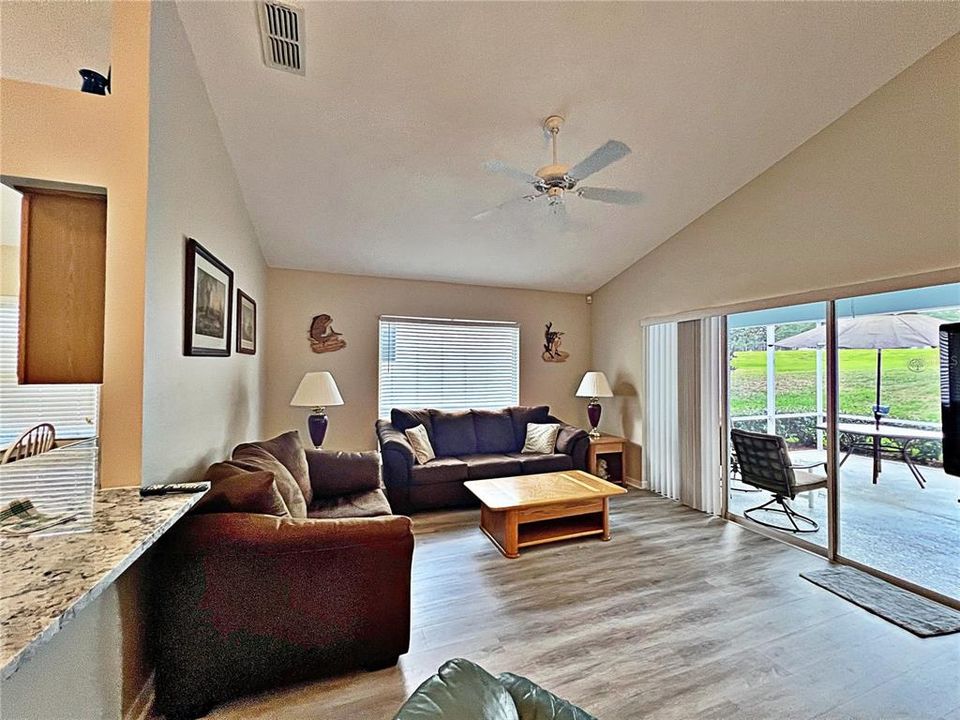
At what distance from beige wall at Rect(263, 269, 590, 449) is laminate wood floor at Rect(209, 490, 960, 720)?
2149 millimetres

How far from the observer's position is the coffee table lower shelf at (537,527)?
120 inches

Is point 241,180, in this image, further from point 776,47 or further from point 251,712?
point 776,47

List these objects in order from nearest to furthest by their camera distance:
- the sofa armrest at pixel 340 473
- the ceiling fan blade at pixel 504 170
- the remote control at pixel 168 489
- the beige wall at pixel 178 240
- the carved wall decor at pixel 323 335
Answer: the remote control at pixel 168 489 < the beige wall at pixel 178 240 < the ceiling fan blade at pixel 504 170 < the sofa armrest at pixel 340 473 < the carved wall decor at pixel 323 335

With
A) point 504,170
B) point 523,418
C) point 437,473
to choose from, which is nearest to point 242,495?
point 504,170

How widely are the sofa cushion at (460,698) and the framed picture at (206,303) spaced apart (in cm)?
196

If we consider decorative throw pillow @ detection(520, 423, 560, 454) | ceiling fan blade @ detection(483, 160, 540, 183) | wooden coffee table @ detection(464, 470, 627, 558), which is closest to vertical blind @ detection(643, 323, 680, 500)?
decorative throw pillow @ detection(520, 423, 560, 454)

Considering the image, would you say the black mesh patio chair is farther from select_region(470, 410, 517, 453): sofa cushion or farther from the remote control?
the remote control

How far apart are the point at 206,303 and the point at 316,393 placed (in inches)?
67.4

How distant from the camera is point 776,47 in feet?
7.97


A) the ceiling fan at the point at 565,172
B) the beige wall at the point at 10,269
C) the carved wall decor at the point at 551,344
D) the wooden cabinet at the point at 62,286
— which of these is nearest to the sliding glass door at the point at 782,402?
the ceiling fan at the point at 565,172

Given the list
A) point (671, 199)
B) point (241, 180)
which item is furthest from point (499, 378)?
point (241, 180)

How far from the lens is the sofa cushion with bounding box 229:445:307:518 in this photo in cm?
226

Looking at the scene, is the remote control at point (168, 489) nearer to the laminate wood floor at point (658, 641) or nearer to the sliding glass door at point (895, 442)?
the laminate wood floor at point (658, 641)

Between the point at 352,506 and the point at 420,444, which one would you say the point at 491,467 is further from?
the point at 352,506
